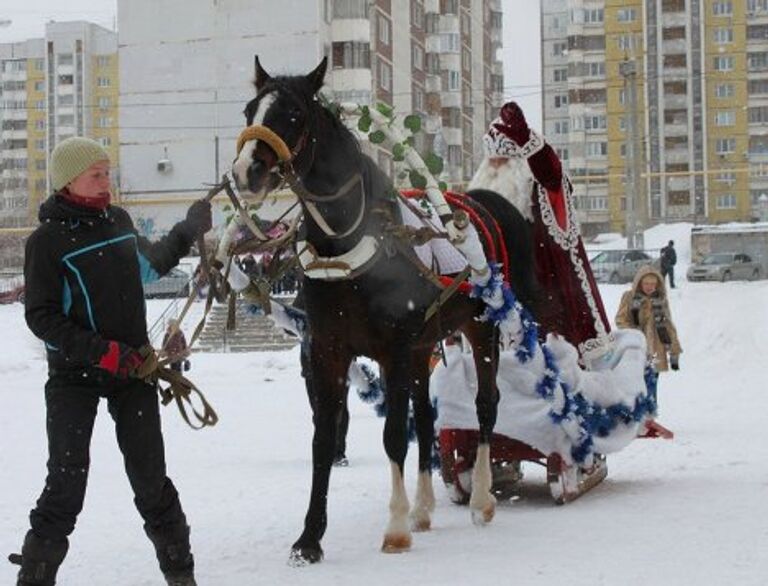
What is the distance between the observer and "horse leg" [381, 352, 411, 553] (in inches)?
274

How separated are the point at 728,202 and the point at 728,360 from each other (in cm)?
7224

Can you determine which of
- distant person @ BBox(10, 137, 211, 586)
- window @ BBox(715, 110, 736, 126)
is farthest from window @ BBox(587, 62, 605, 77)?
distant person @ BBox(10, 137, 211, 586)

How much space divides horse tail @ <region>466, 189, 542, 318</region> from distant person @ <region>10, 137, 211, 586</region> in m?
3.80

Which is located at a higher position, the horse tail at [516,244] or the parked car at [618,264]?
the parked car at [618,264]

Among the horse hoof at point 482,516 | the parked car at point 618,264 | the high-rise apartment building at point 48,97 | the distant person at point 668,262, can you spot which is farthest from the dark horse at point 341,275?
the high-rise apartment building at point 48,97

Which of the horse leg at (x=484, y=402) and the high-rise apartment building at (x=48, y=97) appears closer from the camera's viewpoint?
the horse leg at (x=484, y=402)

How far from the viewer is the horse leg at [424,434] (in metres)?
7.91

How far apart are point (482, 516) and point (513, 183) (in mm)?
2771

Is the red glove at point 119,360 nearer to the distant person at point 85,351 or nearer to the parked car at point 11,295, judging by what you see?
the distant person at point 85,351

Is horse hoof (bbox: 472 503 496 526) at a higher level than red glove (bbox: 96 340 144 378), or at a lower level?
lower

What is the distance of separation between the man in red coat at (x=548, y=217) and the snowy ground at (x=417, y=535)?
1071 mm

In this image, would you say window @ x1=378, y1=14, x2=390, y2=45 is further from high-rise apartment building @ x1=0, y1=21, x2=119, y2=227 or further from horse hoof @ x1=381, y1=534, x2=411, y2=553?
horse hoof @ x1=381, y1=534, x2=411, y2=553

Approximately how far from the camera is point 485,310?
320 inches

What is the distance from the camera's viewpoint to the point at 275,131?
6.43 m
